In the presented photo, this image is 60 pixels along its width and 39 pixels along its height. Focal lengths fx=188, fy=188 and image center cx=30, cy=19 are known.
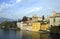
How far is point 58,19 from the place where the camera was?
51.6m

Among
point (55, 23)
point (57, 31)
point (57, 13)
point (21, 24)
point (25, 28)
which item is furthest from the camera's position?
point (21, 24)

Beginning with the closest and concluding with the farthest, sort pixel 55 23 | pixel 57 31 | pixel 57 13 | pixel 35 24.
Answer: pixel 57 31 → pixel 55 23 → pixel 57 13 → pixel 35 24

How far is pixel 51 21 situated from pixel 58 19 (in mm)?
2358

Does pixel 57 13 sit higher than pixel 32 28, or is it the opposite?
pixel 57 13

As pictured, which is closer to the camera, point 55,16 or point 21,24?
point 55,16

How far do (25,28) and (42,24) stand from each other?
10949mm

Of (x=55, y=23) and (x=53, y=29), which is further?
(x=55, y=23)

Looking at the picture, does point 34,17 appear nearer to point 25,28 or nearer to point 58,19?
point 25,28

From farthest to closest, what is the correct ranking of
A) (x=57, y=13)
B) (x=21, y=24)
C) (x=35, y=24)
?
1. (x=21, y=24)
2. (x=35, y=24)
3. (x=57, y=13)

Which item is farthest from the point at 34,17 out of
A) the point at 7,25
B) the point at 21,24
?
the point at 7,25

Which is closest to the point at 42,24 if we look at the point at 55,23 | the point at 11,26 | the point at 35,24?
the point at 35,24

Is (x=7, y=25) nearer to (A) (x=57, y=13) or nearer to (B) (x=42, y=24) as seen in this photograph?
(B) (x=42, y=24)

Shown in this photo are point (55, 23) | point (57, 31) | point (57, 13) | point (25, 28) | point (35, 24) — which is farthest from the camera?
point (25, 28)

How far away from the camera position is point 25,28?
68.1 meters
